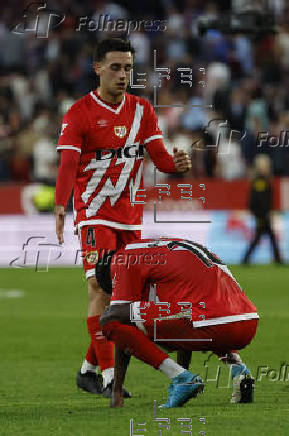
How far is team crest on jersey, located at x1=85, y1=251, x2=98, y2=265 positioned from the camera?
834 centimetres

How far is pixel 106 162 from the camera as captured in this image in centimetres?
842

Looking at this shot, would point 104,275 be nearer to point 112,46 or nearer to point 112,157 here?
point 112,157

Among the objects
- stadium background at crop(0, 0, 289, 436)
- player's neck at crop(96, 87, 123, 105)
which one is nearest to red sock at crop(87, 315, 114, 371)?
player's neck at crop(96, 87, 123, 105)

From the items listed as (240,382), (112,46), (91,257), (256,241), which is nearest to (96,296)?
(91,257)

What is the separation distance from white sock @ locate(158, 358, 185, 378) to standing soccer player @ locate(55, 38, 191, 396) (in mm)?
1209

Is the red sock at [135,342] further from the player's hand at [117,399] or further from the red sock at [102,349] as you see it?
the red sock at [102,349]

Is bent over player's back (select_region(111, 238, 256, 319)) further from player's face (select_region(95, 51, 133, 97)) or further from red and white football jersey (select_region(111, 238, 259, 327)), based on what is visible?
player's face (select_region(95, 51, 133, 97))

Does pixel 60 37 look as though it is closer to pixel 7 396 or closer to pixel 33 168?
pixel 33 168

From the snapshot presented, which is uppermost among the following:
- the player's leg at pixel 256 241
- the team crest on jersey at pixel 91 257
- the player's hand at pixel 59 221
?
the player's hand at pixel 59 221

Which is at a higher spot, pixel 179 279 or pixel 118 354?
pixel 179 279

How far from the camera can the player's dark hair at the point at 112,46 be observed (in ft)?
26.8

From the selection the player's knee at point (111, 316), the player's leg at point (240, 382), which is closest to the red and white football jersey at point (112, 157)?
the player's knee at point (111, 316)

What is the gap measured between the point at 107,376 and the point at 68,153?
1518mm

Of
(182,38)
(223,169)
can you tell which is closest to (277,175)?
(223,169)
